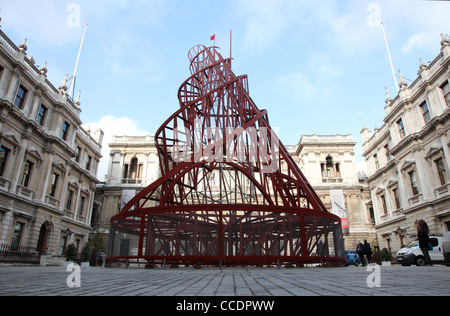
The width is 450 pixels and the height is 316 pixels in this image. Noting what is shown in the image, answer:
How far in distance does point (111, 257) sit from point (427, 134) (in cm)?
2928

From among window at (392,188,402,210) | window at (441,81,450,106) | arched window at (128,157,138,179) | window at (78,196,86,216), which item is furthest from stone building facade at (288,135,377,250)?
window at (78,196,86,216)

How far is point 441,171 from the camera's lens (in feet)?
85.1

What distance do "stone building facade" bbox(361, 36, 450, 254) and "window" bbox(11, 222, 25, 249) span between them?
113 feet

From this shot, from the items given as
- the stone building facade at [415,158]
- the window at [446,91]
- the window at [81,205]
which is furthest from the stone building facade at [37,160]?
the window at [446,91]

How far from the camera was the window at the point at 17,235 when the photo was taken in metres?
23.6

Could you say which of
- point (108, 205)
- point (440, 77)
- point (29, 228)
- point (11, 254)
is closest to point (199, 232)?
point (11, 254)

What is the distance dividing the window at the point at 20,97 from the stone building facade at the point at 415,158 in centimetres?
3658

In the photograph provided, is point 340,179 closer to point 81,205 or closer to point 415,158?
point 415,158

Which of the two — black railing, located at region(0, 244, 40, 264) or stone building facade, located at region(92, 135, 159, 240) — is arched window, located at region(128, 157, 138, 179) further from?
black railing, located at region(0, 244, 40, 264)

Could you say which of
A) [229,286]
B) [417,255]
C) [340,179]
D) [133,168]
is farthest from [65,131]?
[340,179]

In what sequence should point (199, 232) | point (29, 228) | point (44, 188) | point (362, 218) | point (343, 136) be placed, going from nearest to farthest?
point (199, 232)
point (29, 228)
point (44, 188)
point (362, 218)
point (343, 136)

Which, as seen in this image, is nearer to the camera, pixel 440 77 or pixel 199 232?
pixel 199 232

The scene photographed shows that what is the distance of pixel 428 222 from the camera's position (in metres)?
26.2
